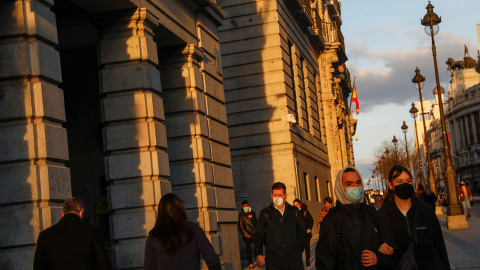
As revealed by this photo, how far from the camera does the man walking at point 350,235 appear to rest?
20.7ft

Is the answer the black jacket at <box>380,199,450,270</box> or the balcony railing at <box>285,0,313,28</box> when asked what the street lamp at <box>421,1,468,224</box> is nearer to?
the balcony railing at <box>285,0,313,28</box>

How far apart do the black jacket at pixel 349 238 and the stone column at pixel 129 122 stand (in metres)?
6.93

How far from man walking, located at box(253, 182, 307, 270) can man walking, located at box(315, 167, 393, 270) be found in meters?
3.47

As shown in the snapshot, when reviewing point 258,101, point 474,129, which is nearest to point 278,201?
point 258,101

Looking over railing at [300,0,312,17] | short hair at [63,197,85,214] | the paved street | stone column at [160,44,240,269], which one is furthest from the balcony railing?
short hair at [63,197,85,214]

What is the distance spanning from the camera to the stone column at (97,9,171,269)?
43.0 feet

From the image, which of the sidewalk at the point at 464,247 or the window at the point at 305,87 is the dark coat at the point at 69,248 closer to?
the sidewalk at the point at 464,247

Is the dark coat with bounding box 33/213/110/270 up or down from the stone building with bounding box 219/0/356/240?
down

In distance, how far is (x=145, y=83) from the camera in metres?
13.3

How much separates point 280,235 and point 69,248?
153 inches

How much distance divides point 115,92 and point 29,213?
14.9ft

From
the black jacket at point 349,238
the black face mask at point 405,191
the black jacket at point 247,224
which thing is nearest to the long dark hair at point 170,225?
the black jacket at point 349,238

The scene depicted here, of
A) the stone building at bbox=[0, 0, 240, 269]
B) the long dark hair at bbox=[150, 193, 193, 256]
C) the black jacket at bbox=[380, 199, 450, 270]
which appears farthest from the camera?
the stone building at bbox=[0, 0, 240, 269]

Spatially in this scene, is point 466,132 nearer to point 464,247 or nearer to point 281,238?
point 464,247
